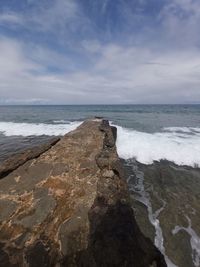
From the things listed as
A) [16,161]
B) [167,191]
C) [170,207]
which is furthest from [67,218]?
[167,191]

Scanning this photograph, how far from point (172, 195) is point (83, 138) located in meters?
2.89

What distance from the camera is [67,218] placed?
100 inches

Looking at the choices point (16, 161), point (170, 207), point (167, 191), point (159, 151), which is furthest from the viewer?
point (159, 151)

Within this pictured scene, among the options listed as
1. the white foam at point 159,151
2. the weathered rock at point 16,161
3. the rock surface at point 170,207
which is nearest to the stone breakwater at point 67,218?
the weathered rock at point 16,161

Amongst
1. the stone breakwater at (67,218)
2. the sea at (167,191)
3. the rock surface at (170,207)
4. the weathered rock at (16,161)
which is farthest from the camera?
the sea at (167,191)

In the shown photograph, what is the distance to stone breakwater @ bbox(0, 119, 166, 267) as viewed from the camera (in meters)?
2.16

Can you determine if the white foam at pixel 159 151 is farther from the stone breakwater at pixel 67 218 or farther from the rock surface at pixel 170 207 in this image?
the stone breakwater at pixel 67 218

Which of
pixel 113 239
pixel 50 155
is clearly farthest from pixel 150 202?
pixel 113 239

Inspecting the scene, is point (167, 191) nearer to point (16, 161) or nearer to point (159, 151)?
point (159, 151)

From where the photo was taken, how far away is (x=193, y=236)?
14.4 ft

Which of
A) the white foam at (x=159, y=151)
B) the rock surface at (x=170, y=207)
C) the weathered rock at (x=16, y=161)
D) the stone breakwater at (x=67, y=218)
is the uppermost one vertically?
the weathered rock at (x=16, y=161)

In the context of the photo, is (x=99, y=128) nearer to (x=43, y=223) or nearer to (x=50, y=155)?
(x=50, y=155)

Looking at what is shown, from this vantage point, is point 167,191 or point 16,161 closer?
point 16,161

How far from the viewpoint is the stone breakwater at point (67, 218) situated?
2.16 m
